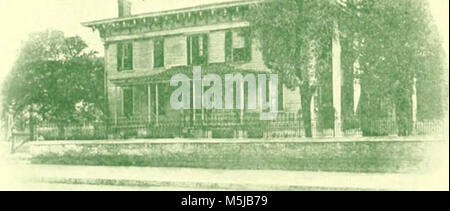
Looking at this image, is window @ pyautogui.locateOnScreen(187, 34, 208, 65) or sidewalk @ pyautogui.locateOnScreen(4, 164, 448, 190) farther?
window @ pyautogui.locateOnScreen(187, 34, 208, 65)

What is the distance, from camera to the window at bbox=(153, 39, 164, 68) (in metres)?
25.6

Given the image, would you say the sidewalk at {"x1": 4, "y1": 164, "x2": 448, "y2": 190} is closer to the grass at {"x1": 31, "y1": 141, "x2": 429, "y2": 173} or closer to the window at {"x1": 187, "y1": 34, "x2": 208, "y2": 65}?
the grass at {"x1": 31, "y1": 141, "x2": 429, "y2": 173}

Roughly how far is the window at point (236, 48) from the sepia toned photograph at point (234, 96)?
0.15 ft

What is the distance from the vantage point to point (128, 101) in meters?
26.4

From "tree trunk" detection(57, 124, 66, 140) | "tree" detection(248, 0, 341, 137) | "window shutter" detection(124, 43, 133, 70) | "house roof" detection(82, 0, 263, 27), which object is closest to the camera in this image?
"tree" detection(248, 0, 341, 137)

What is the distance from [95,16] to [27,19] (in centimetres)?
958

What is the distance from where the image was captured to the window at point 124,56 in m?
26.6

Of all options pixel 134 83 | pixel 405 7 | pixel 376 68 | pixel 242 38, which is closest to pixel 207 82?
pixel 242 38

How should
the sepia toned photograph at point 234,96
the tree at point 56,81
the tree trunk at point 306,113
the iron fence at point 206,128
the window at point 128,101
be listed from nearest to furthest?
the sepia toned photograph at point 234,96
the tree trunk at point 306,113
the iron fence at point 206,128
the tree at point 56,81
the window at point 128,101

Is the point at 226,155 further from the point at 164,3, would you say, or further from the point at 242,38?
the point at 164,3

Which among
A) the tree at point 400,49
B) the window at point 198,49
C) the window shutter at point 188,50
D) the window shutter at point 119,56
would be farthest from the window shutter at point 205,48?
the tree at point 400,49

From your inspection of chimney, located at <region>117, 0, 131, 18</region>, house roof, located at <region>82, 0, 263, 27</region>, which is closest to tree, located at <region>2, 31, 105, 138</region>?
house roof, located at <region>82, 0, 263, 27</region>

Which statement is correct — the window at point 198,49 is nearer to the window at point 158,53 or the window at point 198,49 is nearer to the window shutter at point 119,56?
the window at point 158,53
